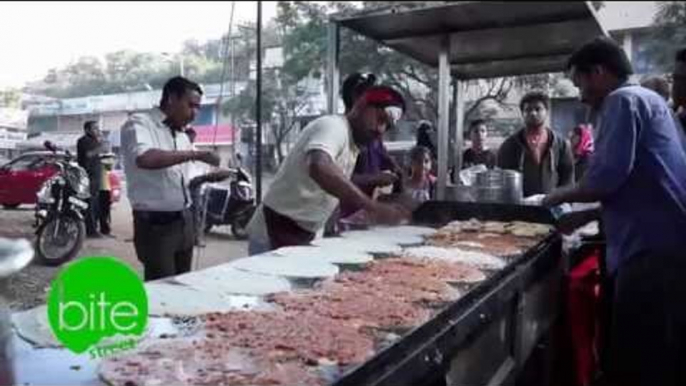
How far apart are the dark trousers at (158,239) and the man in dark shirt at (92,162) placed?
0.78 feet

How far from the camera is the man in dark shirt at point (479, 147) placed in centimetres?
478

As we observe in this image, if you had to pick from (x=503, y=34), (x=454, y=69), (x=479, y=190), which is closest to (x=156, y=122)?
(x=503, y=34)

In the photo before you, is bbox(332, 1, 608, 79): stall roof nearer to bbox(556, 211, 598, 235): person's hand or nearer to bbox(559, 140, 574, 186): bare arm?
bbox(559, 140, 574, 186): bare arm

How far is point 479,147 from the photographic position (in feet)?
16.1

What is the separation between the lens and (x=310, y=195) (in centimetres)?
259

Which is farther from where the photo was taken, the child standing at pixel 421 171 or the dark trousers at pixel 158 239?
the child standing at pixel 421 171

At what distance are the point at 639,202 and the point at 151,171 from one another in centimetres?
203

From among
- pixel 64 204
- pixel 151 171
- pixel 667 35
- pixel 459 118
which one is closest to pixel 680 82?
pixel 667 35

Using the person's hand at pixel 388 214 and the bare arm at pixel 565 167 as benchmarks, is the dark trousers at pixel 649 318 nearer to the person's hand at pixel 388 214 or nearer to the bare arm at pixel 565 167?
the person's hand at pixel 388 214

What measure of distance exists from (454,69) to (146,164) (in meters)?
2.31

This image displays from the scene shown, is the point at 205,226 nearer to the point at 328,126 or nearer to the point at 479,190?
the point at 479,190

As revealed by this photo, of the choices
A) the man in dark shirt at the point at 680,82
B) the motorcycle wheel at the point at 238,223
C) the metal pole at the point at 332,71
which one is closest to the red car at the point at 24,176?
the metal pole at the point at 332,71

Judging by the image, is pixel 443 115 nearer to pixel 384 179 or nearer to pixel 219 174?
pixel 384 179

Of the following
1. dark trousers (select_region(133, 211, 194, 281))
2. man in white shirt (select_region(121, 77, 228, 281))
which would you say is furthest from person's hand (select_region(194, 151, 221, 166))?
dark trousers (select_region(133, 211, 194, 281))
